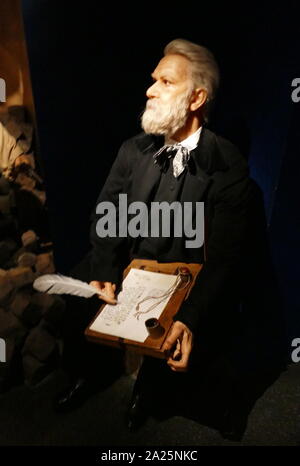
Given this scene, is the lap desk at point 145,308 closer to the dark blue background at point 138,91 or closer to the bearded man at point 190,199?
the bearded man at point 190,199

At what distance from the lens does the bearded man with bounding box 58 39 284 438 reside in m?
1.99

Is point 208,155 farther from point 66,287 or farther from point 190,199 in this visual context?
point 66,287

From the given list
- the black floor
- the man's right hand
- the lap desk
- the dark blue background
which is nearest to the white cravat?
the dark blue background

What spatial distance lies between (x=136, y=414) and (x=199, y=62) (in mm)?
2042

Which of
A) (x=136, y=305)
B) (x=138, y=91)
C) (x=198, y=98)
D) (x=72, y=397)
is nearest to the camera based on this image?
(x=136, y=305)

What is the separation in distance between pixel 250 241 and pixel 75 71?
152cm

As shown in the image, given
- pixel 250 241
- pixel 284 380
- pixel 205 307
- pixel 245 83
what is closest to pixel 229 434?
pixel 284 380

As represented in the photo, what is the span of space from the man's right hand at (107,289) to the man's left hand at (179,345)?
368mm

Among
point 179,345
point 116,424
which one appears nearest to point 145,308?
point 179,345

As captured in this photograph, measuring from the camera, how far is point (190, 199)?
211 cm

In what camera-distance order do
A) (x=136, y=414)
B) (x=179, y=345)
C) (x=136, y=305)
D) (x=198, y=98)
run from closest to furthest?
(x=179, y=345), (x=136, y=305), (x=198, y=98), (x=136, y=414)

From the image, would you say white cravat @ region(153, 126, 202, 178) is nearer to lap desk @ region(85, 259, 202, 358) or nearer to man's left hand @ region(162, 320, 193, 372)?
lap desk @ region(85, 259, 202, 358)
